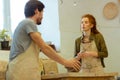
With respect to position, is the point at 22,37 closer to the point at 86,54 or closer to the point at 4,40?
the point at 86,54

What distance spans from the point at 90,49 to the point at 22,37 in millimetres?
1429

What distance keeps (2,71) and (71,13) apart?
2850 millimetres

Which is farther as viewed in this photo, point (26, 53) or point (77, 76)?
point (77, 76)

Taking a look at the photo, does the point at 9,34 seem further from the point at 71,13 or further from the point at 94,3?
the point at 94,3

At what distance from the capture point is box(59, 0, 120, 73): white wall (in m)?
5.20

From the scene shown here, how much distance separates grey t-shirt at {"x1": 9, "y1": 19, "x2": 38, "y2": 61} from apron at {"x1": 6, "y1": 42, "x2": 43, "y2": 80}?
4cm

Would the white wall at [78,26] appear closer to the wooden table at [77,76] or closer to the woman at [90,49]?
the woman at [90,49]

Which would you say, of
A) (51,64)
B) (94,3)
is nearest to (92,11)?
(94,3)

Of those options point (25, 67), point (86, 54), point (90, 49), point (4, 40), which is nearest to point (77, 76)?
point (25, 67)

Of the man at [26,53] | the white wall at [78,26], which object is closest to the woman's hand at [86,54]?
the man at [26,53]

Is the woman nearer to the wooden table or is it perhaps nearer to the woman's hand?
the woman's hand

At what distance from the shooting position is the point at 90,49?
12.5 ft

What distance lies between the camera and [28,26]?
254 centimetres

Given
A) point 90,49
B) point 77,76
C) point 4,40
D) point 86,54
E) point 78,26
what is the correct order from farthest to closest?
point 78,26
point 4,40
point 90,49
point 86,54
point 77,76
